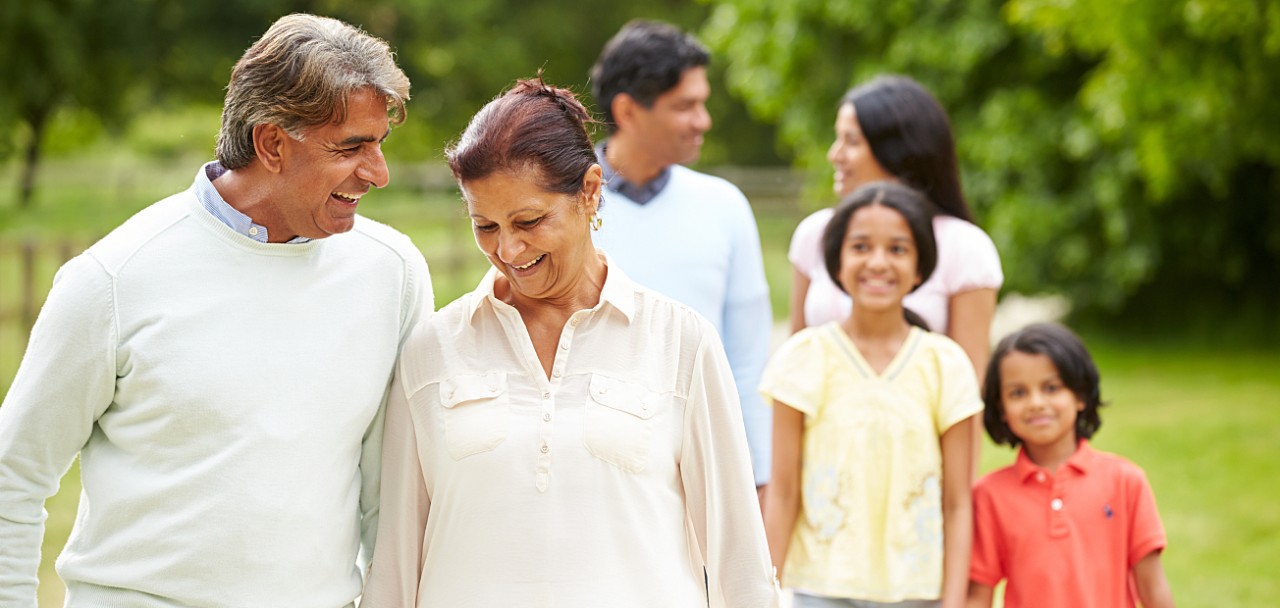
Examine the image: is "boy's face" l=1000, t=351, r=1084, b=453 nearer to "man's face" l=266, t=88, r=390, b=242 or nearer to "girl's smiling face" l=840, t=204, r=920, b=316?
"girl's smiling face" l=840, t=204, r=920, b=316

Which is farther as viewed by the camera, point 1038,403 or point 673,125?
point 673,125

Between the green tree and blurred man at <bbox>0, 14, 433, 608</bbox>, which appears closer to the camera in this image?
blurred man at <bbox>0, 14, 433, 608</bbox>

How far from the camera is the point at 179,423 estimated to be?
8.70ft

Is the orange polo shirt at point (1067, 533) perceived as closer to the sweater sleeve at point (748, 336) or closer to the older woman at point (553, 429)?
the sweater sleeve at point (748, 336)

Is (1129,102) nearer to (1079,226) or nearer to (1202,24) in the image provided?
(1202,24)

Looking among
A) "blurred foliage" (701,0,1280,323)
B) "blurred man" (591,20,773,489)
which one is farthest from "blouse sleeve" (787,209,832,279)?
"blurred foliage" (701,0,1280,323)

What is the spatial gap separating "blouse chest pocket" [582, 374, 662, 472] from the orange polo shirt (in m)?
1.43

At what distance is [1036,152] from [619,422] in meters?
11.8

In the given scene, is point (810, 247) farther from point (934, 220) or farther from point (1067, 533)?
point (1067, 533)

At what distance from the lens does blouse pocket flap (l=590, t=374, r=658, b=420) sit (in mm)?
2752

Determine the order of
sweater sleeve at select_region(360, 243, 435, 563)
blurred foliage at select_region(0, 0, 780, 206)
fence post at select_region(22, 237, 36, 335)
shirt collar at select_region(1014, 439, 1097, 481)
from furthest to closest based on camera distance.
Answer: blurred foliage at select_region(0, 0, 780, 206) → fence post at select_region(22, 237, 36, 335) → shirt collar at select_region(1014, 439, 1097, 481) → sweater sleeve at select_region(360, 243, 435, 563)

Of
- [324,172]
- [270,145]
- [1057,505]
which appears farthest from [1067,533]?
[270,145]

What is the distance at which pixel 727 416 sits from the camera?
9.39 ft

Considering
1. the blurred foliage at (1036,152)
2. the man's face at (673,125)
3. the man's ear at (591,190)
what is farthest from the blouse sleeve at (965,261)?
the blurred foliage at (1036,152)
